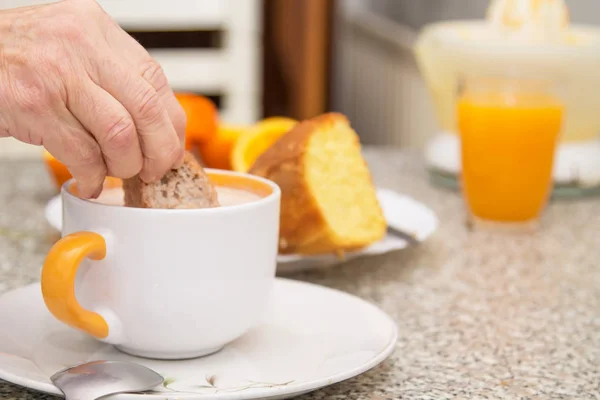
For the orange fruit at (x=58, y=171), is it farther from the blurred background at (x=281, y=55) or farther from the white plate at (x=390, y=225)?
the blurred background at (x=281, y=55)

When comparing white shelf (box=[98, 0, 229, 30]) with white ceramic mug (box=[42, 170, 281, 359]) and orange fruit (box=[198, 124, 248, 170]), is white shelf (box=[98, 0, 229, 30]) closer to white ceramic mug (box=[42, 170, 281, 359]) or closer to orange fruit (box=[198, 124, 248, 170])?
orange fruit (box=[198, 124, 248, 170])

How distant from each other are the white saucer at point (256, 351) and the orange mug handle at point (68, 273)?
0.14ft

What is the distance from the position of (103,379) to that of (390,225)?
0.55m

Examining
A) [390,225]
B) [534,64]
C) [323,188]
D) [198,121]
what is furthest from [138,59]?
[534,64]

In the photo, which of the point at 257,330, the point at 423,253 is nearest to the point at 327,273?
the point at 423,253

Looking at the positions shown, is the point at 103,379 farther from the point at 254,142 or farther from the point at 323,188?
the point at 254,142

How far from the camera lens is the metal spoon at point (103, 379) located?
1.80ft

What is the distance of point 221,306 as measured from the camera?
0.63m

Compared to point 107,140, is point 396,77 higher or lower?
lower

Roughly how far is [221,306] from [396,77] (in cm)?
241

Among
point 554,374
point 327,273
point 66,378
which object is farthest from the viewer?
point 327,273

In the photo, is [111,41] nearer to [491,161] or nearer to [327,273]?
[327,273]

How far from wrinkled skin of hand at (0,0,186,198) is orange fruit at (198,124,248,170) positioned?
62 cm

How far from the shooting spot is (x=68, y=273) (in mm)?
584
